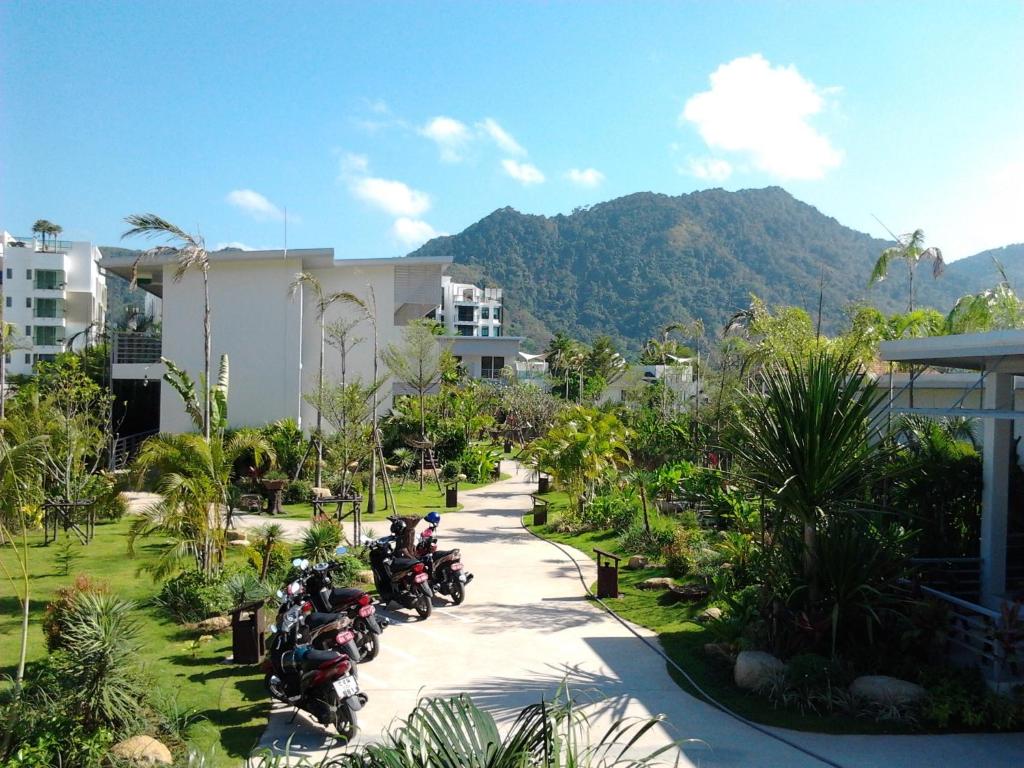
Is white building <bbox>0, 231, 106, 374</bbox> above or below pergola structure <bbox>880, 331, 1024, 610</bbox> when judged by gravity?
above

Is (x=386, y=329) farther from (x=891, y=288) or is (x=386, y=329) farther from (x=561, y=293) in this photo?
(x=561, y=293)

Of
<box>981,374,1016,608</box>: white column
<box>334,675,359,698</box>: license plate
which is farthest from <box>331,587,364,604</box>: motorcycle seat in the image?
<box>981,374,1016,608</box>: white column

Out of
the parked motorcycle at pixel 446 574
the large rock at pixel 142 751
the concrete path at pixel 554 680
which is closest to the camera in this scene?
the large rock at pixel 142 751

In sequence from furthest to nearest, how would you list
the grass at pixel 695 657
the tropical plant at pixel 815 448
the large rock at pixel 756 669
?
the tropical plant at pixel 815 448 < the large rock at pixel 756 669 < the grass at pixel 695 657

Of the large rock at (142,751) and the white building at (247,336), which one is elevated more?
the white building at (247,336)

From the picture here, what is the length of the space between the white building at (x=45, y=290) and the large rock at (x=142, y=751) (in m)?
51.3

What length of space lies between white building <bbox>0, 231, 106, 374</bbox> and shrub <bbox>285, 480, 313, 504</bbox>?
121ft

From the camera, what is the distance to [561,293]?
4875 inches

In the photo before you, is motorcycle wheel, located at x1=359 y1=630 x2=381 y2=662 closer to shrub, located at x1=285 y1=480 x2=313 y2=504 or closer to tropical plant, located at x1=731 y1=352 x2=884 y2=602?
tropical plant, located at x1=731 y1=352 x2=884 y2=602

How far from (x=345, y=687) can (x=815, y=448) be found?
478 cm

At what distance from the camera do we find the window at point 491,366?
170 feet

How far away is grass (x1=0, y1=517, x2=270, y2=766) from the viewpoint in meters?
6.62

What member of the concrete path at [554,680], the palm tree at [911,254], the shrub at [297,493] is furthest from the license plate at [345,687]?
the palm tree at [911,254]

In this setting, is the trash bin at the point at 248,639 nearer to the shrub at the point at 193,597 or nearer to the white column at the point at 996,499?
the shrub at the point at 193,597
